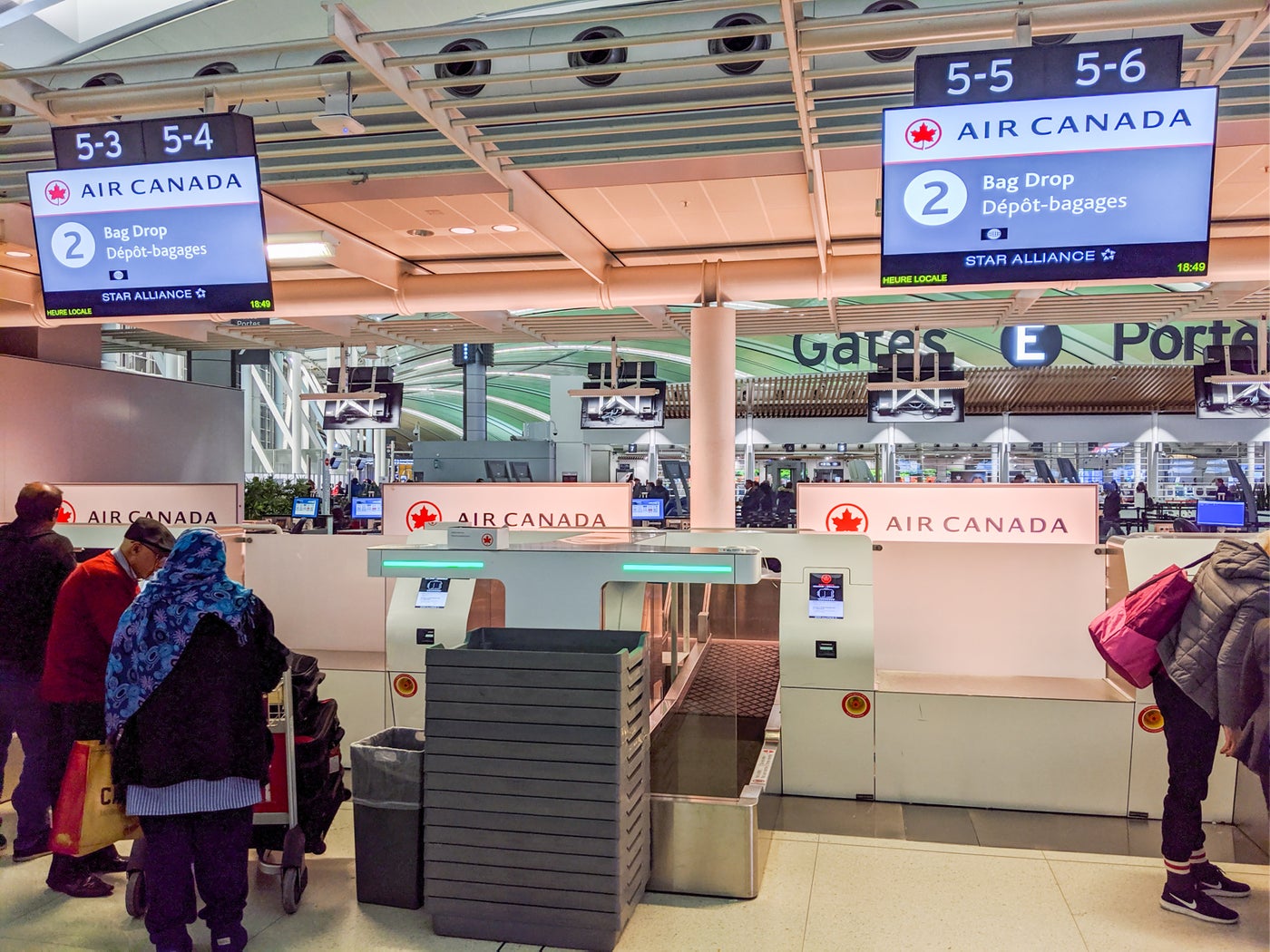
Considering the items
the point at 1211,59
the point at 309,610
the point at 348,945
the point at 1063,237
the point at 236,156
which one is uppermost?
the point at 1211,59

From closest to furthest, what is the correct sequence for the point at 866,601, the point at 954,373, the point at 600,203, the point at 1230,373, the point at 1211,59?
the point at 1211,59 → the point at 866,601 → the point at 600,203 → the point at 1230,373 → the point at 954,373

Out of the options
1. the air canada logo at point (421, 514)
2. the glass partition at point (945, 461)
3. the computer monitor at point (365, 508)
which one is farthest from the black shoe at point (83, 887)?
the glass partition at point (945, 461)

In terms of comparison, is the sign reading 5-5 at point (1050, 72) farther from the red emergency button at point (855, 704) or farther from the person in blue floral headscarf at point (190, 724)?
the person in blue floral headscarf at point (190, 724)

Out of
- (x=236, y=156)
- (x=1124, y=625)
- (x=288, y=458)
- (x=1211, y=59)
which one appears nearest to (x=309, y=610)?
(x=236, y=156)

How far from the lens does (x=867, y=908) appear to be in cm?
369

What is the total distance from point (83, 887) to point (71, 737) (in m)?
0.55

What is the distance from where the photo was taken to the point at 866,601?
16.9 ft

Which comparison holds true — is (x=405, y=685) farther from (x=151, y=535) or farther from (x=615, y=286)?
(x=615, y=286)

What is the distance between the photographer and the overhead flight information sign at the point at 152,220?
4453 mm

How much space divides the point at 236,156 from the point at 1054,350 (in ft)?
43.0

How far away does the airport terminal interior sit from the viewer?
3.47m

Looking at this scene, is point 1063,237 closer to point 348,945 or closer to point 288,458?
point 348,945

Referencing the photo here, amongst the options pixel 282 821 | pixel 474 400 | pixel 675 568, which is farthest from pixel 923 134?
pixel 474 400

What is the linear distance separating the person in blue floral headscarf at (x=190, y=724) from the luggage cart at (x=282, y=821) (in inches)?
10.9
